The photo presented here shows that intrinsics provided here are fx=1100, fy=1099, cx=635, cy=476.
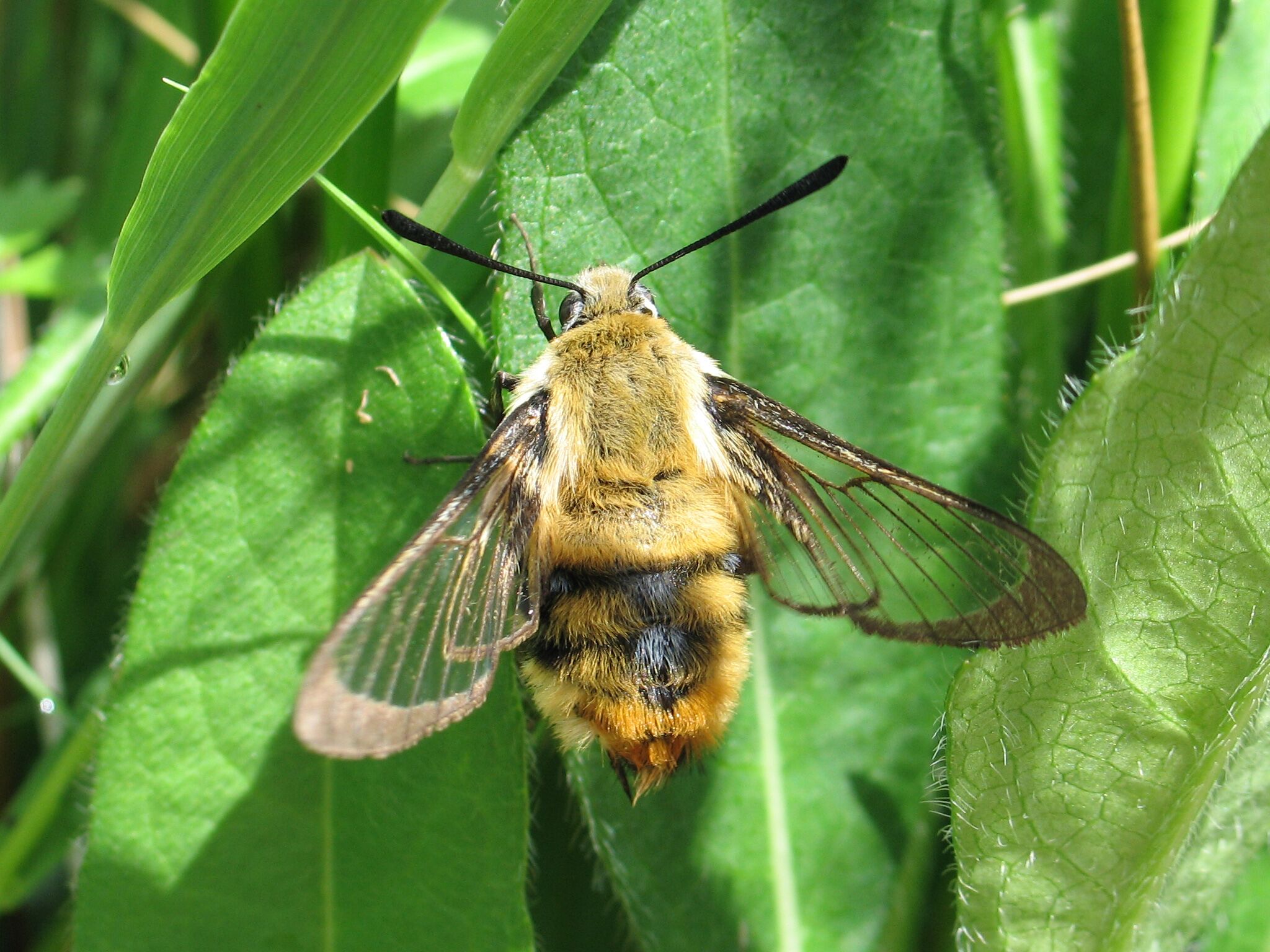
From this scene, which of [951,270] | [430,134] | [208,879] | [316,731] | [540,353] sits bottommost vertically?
[208,879]

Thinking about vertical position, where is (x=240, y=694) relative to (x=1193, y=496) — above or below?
below

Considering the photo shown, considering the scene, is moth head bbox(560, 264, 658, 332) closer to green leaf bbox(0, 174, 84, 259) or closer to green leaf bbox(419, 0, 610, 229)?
green leaf bbox(419, 0, 610, 229)

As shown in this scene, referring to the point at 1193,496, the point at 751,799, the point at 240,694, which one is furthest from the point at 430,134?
the point at 1193,496

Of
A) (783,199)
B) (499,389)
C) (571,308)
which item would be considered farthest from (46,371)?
(783,199)

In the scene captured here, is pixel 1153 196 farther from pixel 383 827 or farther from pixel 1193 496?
pixel 383 827

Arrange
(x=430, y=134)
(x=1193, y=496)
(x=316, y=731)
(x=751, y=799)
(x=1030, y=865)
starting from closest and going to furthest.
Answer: (x=316, y=731)
(x=1193, y=496)
(x=1030, y=865)
(x=751, y=799)
(x=430, y=134)

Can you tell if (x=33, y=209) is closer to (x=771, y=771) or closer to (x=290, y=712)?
(x=290, y=712)
